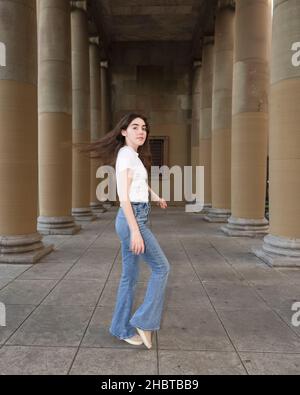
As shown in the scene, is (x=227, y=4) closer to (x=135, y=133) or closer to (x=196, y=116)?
(x=196, y=116)

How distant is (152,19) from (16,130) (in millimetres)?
17422

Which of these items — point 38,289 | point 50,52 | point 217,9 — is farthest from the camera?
point 217,9

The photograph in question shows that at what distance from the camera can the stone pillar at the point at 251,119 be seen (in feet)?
41.1

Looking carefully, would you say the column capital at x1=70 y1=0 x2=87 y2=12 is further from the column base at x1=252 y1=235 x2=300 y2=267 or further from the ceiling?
the column base at x1=252 y1=235 x2=300 y2=267

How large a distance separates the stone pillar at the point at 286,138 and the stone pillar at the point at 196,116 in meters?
16.9

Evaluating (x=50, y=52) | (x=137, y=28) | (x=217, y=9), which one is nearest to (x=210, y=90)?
(x=217, y=9)

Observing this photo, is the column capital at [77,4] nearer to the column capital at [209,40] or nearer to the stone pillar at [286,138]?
the column capital at [209,40]

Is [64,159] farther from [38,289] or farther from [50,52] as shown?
[38,289]

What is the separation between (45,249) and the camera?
9.54 m

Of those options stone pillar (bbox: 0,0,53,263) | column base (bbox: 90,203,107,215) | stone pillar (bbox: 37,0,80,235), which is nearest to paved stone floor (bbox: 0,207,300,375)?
stone pillar (bbox: 0,0,53,263)

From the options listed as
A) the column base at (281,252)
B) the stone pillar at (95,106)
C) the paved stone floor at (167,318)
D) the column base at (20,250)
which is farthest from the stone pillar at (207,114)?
the column base at (20,250)

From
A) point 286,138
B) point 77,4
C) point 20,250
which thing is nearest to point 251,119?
point 286,138

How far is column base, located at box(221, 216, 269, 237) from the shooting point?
40.9ft

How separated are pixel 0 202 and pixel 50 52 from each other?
6.53 meters
